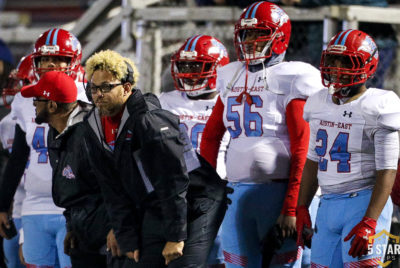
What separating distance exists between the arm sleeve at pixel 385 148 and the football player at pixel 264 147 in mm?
480

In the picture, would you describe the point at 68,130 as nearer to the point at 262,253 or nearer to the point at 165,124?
the point at 165,124

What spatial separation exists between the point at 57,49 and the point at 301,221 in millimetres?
1959

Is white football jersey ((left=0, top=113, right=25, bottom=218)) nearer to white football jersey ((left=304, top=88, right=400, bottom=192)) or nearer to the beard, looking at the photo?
the beard

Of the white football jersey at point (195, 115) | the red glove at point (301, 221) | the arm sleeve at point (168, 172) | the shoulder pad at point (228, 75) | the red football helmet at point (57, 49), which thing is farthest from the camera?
the red football helmet at point (57, 49)

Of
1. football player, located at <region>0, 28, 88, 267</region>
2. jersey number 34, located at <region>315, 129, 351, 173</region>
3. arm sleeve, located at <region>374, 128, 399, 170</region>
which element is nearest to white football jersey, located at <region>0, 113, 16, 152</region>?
football player, located at <region>0, 28, 88, 267</region>

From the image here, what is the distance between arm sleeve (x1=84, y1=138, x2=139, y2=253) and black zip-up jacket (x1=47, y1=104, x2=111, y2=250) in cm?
28

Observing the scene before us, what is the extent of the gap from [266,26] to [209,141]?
28.4 inches

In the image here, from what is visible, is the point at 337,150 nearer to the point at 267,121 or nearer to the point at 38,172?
the point at 267,121

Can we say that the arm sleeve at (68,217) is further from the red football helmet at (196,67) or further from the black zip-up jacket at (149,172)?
the red football helmet at (196,67)

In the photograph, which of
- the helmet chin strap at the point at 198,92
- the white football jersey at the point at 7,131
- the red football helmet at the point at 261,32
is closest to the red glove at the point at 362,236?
the red football helmet at the point at 261,32

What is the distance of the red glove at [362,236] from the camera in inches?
153

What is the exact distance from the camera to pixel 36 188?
16.4ft

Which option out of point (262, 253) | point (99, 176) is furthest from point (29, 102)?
point (262, 253)

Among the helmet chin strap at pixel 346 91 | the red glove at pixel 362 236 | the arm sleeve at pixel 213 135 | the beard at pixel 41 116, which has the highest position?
the helmet chin strap at pixel 346 91
